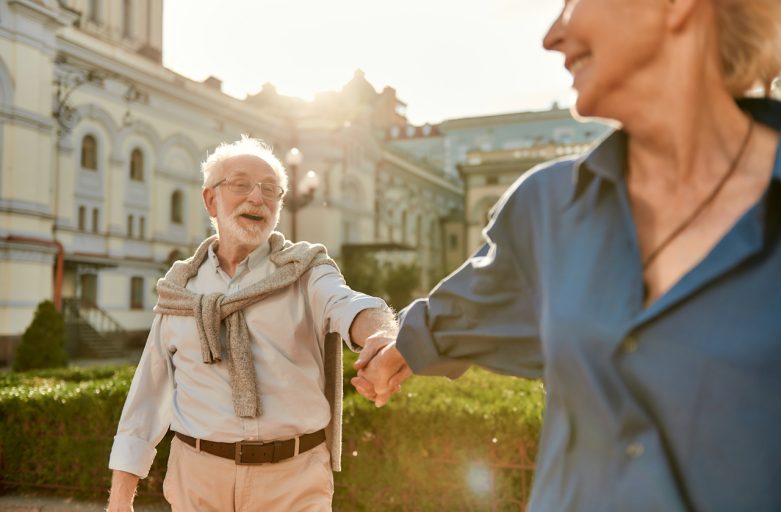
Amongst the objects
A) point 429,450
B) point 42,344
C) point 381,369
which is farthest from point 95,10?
point 381,369

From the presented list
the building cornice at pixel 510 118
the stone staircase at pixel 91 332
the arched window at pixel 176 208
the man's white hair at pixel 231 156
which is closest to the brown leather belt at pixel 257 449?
the man's white hair at pixel 231 156

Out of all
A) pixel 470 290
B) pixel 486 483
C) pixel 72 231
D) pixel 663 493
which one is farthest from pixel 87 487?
pixel 72 231

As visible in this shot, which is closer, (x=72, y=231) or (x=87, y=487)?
(x=87, y=487)

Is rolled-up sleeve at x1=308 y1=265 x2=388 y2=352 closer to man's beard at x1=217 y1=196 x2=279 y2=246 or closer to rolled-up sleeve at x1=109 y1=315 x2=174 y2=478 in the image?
man's beard at x1=217 y1=196 x2=279 y2=246

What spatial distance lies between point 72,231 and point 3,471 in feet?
64.0

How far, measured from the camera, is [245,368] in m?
3.02

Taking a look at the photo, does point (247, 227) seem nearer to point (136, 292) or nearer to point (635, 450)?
point (635, 450)

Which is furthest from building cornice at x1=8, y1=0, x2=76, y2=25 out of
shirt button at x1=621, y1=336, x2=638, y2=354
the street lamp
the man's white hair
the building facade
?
shirt button at x1=621, y1=336, x2=638, y2=354

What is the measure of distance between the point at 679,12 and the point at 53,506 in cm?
654

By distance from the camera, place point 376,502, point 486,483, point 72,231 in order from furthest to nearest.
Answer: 1. point 72,231
2. point 376,502
3. point 486,483

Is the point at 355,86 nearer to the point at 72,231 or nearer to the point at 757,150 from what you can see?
the point at 72,231

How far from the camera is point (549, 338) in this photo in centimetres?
133

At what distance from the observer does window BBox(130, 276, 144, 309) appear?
28.1 m

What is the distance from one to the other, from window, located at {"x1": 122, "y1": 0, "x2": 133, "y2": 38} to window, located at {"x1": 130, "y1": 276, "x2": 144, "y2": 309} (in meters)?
13.5
